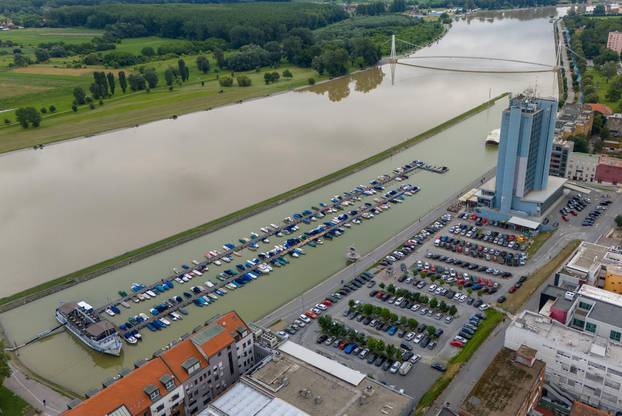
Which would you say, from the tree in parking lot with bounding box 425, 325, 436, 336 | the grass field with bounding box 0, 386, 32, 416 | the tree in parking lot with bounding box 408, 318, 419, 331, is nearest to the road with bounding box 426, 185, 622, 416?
the tree in parking lot with bounding box 425, 325, 436, 336

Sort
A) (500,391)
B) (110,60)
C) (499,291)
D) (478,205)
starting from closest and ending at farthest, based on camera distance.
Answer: (500,391)
(499,291)
(478,205)
(110,60)

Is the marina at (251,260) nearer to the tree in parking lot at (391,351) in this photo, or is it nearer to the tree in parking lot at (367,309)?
the tree in parking lot at (367,309)

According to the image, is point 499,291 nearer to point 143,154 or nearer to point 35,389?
point 35,389

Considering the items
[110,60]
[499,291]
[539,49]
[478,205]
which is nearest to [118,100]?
[110,60]

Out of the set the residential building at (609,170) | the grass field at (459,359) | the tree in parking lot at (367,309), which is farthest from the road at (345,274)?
the residential building at (609,170)

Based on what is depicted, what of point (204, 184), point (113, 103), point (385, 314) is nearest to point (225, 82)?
Answer: point (113, 103)

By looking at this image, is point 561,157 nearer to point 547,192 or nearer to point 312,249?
point 547,192
